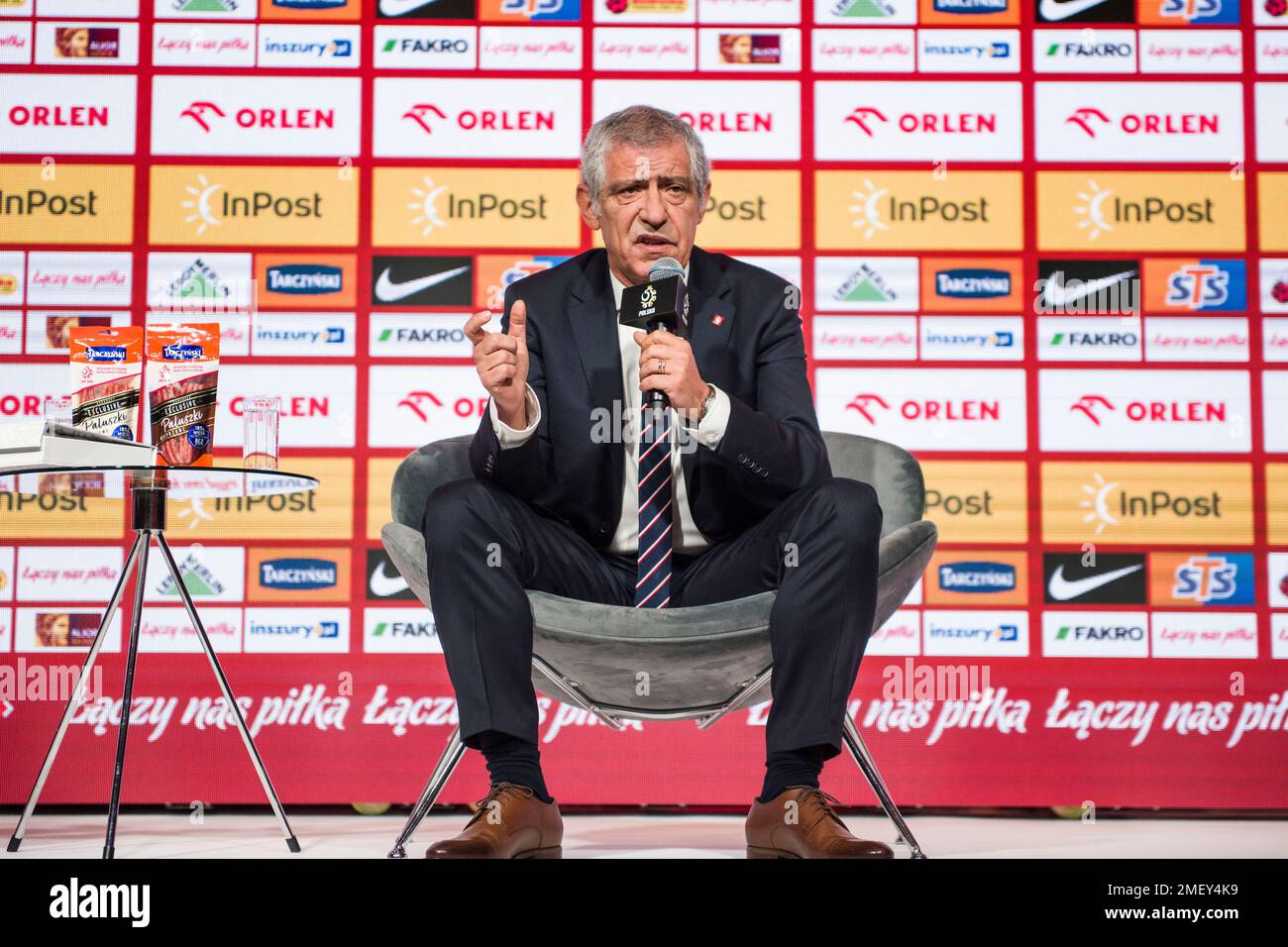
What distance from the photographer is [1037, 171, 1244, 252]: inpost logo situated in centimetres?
387

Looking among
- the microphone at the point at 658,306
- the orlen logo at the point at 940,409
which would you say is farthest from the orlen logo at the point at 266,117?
the microphone at the point at 658,306

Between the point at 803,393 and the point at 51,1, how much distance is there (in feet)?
9.08

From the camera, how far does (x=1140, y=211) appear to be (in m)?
3.88

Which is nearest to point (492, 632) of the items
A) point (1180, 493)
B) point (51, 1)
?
point (1180, 493)

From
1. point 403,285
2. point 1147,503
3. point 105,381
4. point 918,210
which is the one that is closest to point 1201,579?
point 1147,503

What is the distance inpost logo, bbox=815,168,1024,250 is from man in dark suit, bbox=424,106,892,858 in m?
1.16

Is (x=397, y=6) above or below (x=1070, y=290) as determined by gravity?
above

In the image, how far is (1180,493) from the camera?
12.5 ft

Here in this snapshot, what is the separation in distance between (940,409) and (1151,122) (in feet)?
3.56

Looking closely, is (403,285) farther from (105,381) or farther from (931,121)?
(931,121)

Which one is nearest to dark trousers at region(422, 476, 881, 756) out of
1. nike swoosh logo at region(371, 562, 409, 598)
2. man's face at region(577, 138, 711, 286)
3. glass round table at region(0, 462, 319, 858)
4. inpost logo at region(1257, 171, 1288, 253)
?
glass round table at region(0, 462, 319, 858)

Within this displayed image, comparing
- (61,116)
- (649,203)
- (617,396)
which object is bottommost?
(617,396)
